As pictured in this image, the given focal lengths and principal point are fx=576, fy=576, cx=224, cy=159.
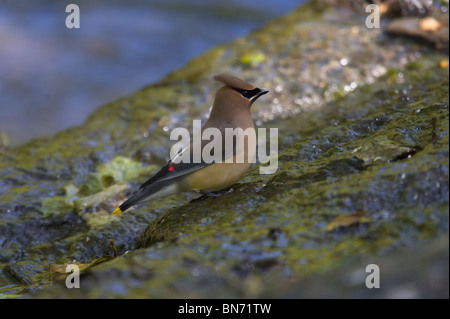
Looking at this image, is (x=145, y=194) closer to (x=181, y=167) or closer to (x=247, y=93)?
(x=181, y=167)

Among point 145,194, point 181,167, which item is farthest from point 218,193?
point 145,194

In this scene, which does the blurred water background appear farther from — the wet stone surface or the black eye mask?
the black eye mask

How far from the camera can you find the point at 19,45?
11.3 m

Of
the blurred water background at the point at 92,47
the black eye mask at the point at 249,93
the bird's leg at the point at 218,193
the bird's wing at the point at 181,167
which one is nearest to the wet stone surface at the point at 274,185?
the bird's leg at the point at 218,193

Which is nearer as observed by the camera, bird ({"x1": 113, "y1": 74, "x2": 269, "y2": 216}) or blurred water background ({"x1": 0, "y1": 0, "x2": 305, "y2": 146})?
bird ({"x1": 113, "y1": 74, "x2": 269, "y2": 216})

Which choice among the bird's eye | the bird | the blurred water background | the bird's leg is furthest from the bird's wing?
the blurred water background

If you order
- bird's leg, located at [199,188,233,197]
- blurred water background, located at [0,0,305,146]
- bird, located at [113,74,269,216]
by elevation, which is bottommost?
bird's leg, located at [199,188,233,197]

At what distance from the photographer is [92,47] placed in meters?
11.5

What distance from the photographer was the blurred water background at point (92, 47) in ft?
32.9

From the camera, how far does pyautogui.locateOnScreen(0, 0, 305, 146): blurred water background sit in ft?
32.9

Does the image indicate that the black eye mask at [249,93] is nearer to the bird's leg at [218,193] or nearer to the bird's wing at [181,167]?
the bird's wing at [181,167]

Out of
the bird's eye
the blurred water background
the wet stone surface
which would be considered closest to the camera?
the wet stone surface

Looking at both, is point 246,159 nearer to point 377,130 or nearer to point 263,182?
point 263,182

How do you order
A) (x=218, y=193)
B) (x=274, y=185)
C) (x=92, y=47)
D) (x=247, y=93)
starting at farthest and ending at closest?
1. (x=92, y=47)
2. (x=247, y=93)
3. (x=218, y=193)
4. (x=274, y=185)
